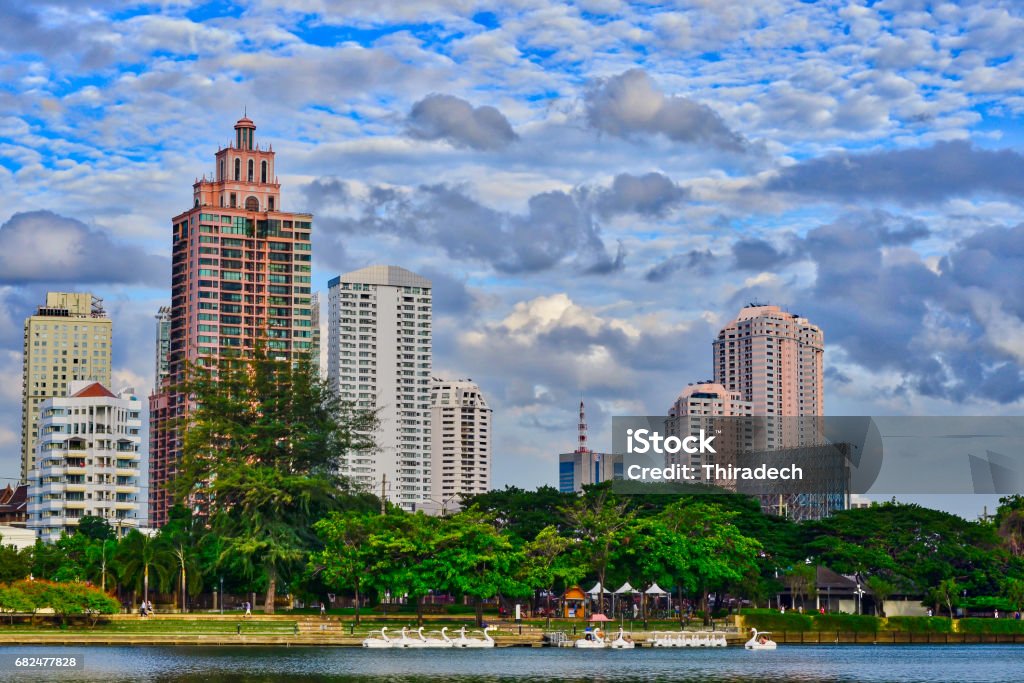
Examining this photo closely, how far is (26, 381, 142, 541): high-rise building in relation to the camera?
515 ft

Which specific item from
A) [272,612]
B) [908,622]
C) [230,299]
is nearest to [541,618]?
[272,612]

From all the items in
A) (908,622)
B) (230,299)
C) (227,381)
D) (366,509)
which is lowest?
(908,622)

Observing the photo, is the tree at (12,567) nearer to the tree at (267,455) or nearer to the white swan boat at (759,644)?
the tree at (267,455)

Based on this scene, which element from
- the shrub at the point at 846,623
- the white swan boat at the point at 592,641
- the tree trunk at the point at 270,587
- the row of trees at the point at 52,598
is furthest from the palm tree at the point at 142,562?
the shrub at the point at 846,623

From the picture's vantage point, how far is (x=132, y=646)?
8088 centimetres

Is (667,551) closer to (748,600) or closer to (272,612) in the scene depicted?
(748,600)

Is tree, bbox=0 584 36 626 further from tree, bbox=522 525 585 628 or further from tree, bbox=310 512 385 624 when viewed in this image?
tree, bbox=522 525 585 628

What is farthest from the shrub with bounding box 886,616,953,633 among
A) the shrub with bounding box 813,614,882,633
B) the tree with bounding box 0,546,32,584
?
the tree with bounding box 0,546,32,584

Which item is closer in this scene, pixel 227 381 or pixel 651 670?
pixel 651 670

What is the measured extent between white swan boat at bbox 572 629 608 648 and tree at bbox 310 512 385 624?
13126 millimetres

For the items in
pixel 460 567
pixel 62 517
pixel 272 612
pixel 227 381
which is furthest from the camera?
pixel 62 517

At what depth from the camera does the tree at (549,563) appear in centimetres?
9006

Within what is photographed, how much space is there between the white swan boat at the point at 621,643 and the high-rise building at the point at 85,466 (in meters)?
81.8

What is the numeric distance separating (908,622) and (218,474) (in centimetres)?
4633
